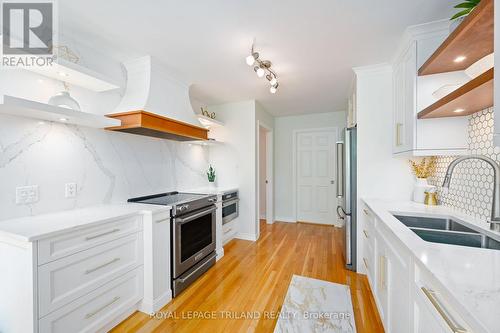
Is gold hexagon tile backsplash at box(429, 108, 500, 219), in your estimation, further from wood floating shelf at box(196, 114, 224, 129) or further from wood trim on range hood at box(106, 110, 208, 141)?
wood floating shelf at box(196, 114, 224, 129)

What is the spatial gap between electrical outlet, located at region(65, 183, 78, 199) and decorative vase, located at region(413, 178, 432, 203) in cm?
319

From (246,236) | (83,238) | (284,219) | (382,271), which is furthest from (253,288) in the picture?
(284,219)

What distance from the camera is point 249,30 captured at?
1.72 m

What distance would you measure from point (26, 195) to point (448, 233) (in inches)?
113

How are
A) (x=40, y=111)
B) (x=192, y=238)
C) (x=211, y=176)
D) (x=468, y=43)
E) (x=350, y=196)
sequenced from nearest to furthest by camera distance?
(x=468, y=43) < (x=40, y=111) < (x=192, y=238) < (x=350, y=196) < (x=211, y=176)

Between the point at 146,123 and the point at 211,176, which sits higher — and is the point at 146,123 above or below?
above

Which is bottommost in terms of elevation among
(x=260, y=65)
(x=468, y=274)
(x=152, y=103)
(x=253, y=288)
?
(x=253, y=288)

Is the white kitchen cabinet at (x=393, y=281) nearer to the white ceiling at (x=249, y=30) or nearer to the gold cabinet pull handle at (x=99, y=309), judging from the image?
the white ceiling at (x=249, y=30)

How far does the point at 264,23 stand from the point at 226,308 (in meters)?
2.40

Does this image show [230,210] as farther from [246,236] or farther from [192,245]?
[192,245]

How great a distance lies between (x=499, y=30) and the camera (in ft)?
2.35

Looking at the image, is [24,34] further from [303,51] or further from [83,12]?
[303,51]

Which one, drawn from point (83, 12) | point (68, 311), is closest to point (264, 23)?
point (83, 12)

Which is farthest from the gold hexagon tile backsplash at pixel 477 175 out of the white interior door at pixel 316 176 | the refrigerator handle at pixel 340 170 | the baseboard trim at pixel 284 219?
the baseboard trim at pixel 284 219
